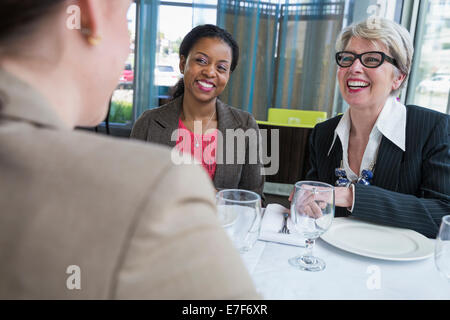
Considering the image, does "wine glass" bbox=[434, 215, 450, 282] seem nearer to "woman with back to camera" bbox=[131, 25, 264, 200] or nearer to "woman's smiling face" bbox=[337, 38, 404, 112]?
"woman's smiling face" bbox=[337, 38, 404, 112]

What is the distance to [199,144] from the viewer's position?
80.3 inches

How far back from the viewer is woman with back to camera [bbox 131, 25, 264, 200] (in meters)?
2.00

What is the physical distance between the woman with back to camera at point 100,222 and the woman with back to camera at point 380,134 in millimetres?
1080

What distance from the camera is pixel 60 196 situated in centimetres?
33

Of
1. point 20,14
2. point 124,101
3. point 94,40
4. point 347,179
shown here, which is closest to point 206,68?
point 347,179

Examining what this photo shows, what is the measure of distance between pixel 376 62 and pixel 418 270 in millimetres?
1045

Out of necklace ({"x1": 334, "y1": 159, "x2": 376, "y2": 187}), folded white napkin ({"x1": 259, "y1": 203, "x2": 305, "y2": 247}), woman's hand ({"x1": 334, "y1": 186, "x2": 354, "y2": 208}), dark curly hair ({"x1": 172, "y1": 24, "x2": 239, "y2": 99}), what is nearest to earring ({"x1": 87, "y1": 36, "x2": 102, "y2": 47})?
folded white napkin ({"x1": 259, "y1": 203, "x2": 305, "y2": 247})

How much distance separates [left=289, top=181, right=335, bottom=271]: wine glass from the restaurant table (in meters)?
0.03

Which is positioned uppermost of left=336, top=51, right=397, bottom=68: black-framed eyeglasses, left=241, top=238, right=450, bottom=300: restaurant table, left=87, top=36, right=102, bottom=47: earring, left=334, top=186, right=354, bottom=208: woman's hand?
left=336, top=51, right=397, bottom=68: black-framed eyeglasses

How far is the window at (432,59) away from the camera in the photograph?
128 inches

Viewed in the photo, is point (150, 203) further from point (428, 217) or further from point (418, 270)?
point (428, 217)

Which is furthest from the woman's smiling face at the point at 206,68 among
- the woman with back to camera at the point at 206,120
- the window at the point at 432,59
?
the window at the point at 432,59

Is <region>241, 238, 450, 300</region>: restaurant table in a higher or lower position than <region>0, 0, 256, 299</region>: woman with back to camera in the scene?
lower
